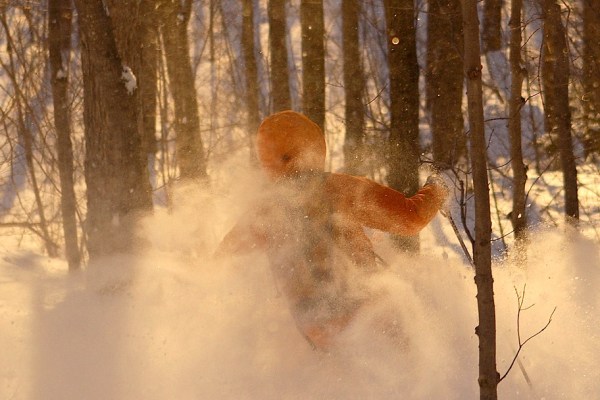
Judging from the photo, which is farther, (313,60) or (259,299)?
(313,60)

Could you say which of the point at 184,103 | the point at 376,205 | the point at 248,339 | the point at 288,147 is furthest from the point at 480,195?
the point at 184,103

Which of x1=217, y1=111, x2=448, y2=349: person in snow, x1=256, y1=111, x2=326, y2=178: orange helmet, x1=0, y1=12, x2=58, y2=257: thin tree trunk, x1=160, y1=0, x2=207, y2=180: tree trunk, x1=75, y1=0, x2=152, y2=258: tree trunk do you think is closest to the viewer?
x1=217, y1=111, x2=448, y2=349: person in snow

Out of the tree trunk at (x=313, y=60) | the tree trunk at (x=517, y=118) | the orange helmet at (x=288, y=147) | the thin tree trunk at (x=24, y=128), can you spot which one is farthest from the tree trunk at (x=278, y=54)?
the orange helmet at (x=288, y=147)

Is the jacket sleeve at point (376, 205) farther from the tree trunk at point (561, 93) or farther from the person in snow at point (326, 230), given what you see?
the tree trunk at point (561, 93)

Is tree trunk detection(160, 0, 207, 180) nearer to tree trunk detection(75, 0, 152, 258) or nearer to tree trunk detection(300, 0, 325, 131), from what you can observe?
tree trunk detection(300, 0, 325, 131)

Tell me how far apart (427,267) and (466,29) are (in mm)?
1902

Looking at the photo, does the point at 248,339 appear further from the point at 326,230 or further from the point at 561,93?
the point at 561,93

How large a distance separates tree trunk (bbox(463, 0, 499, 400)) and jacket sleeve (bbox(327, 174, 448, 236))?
0.97m

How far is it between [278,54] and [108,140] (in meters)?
4.68

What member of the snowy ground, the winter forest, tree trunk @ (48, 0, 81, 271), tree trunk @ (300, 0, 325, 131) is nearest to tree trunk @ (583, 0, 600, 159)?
the winter forest

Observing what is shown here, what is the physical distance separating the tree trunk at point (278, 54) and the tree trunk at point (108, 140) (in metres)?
4.19

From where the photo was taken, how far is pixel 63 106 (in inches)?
347

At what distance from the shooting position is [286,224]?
12.6 ft

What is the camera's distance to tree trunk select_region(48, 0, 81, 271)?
336 inches
